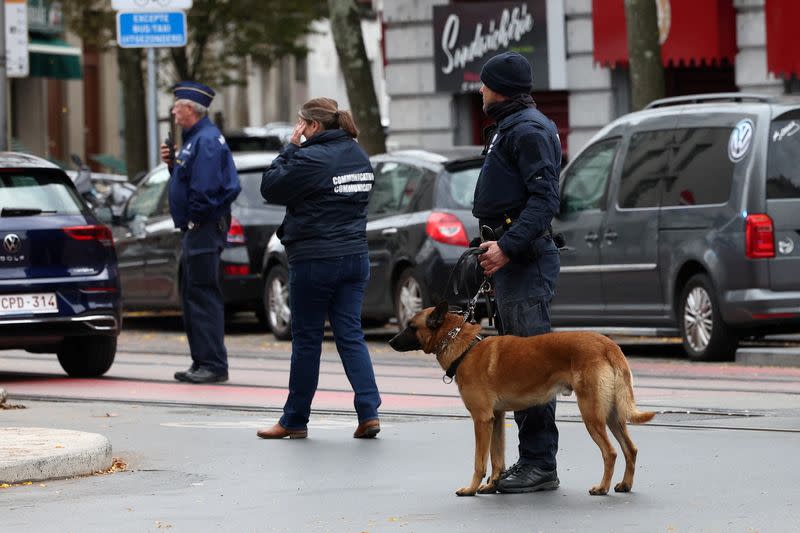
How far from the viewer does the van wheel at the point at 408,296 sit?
1606 centimetres

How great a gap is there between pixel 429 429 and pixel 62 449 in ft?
7.29

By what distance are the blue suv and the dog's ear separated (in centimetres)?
554

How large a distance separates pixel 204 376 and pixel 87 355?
118cm

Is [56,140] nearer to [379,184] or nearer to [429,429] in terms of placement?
[379,184]

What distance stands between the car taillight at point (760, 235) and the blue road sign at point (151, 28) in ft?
29.9

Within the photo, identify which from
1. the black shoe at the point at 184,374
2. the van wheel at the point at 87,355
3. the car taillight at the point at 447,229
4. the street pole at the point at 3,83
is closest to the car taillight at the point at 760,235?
the car taillight at the point at 447,229

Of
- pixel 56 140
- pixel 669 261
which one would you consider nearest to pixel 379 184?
pixel 669 261

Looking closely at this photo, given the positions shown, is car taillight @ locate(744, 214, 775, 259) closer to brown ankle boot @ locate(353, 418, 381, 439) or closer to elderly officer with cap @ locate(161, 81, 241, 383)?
elderly officer with cap @ locate(161, 81, 241, 383)

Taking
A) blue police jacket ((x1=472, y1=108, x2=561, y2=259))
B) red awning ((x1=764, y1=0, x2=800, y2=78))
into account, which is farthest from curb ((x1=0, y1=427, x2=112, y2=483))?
red awning ((x1=764, y1=0, x2=800, y2=78))

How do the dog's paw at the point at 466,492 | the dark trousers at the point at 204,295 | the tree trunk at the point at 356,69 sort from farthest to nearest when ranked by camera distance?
the tree trunk at the point at 356,69
the dark trousers at the point at 204,295
the dog's paw at the point at 466,492

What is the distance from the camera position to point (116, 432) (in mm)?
10633

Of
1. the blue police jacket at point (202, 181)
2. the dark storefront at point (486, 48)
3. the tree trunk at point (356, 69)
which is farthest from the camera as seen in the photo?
the dark storefront at point (486, 48)

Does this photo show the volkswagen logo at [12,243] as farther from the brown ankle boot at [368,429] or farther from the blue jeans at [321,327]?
the brown ankle boot at [368,429]

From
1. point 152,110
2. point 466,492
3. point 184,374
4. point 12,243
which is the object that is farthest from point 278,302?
point 466,492
